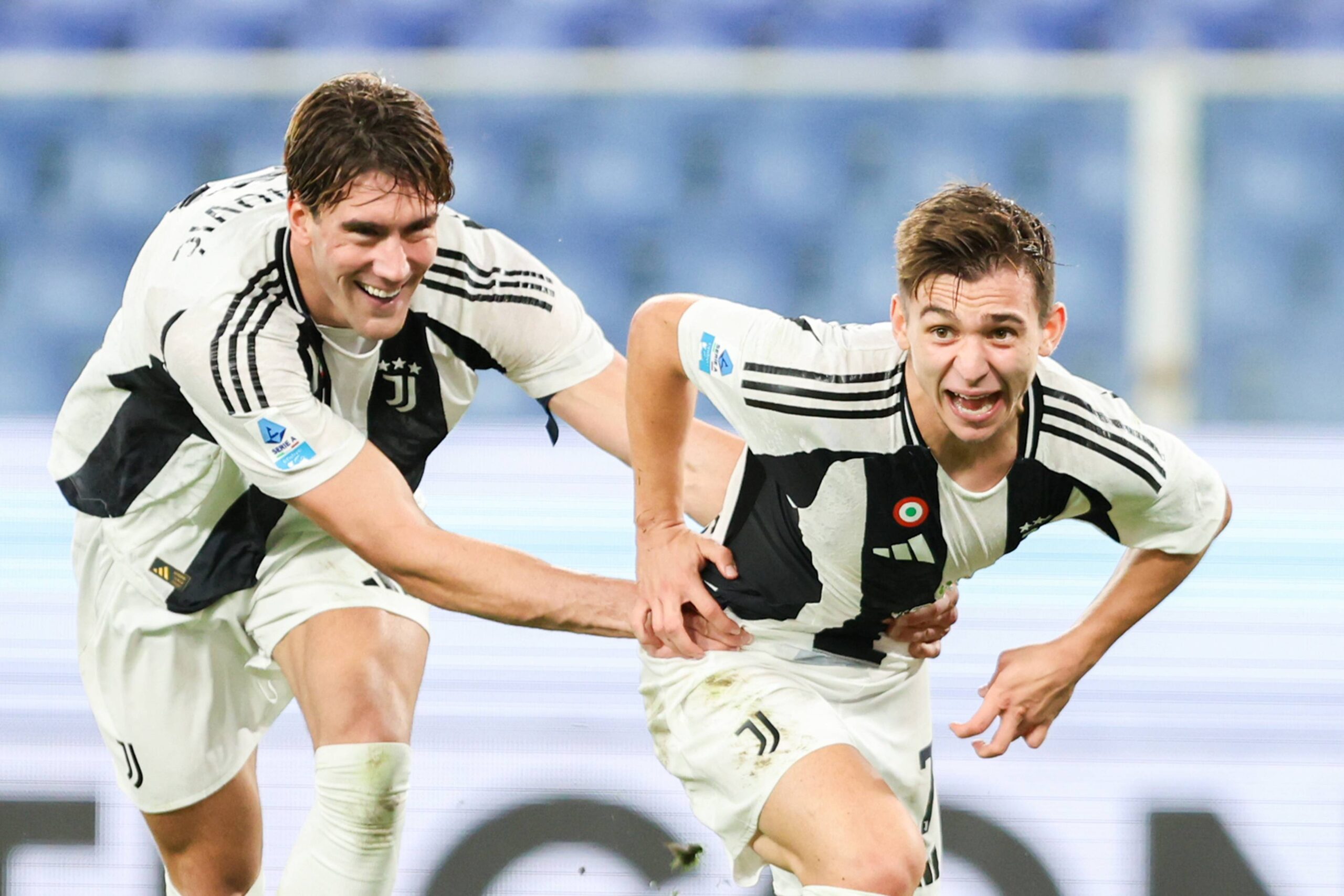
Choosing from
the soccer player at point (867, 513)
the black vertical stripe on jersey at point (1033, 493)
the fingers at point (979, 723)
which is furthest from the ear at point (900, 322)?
the fingers at point (979, 723)

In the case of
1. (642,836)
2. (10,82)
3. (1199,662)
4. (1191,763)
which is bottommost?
(642,836)

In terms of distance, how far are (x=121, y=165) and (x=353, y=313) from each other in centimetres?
410

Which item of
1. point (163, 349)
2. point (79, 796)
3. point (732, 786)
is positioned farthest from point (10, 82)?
point (732, 786)

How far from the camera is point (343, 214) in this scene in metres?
2.41

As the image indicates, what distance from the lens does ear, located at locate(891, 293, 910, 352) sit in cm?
235

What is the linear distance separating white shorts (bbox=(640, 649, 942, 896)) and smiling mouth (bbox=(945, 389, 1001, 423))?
1.75ft

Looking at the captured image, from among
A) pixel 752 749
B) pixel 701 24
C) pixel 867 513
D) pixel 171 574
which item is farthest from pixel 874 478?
pixel 701 24

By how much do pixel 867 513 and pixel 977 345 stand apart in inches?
13.8

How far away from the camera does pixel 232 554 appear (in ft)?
9.32

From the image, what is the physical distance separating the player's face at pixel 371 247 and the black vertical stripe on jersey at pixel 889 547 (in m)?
0.75

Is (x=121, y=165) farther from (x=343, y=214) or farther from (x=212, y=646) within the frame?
(x=343, y=214)

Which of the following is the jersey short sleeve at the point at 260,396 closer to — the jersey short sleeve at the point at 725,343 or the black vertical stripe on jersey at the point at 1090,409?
the jersey short sleeve at the point at 725,343

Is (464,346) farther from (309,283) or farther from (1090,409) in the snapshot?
(1090,409)

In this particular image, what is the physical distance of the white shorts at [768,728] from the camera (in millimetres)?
2430
